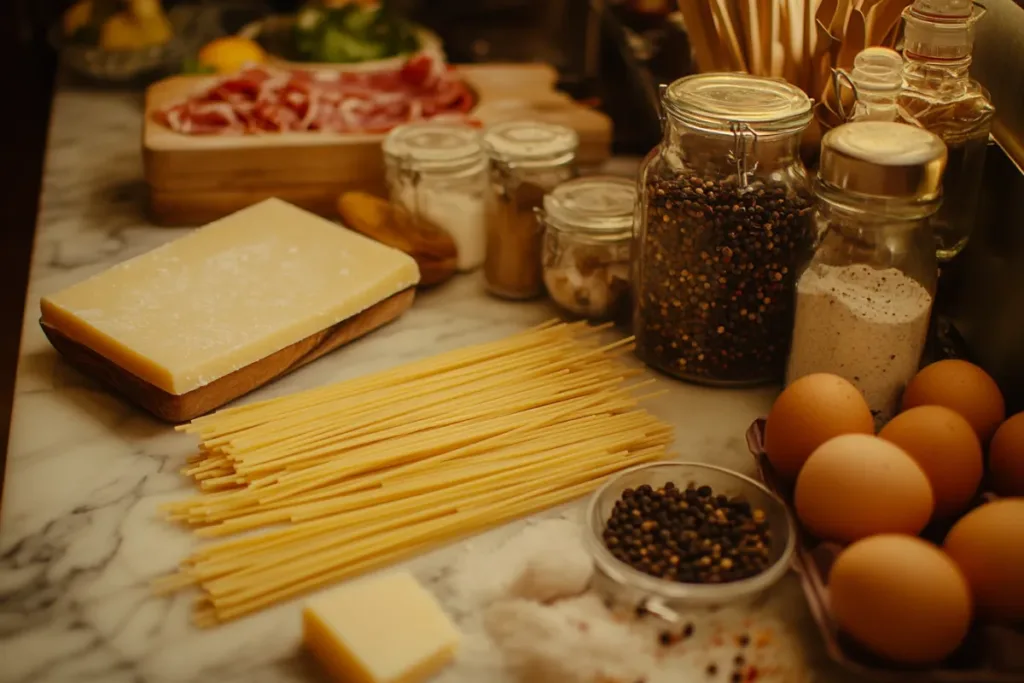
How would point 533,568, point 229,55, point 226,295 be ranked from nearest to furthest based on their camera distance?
point 533,568
point 226,295
point 229,55

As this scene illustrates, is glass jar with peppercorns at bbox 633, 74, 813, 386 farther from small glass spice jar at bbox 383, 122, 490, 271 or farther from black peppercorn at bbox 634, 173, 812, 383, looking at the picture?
small glass spice jar at bbox 383, 122, 490, 271

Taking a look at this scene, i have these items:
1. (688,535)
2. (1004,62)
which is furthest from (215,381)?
(1004,62)

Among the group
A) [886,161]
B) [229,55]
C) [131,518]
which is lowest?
[131,518]

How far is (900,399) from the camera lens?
3.34ft

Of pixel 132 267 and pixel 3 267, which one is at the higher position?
pixel 132 267

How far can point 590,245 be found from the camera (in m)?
1.21

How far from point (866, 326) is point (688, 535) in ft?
0.93

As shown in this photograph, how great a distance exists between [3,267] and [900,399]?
7.49 feet

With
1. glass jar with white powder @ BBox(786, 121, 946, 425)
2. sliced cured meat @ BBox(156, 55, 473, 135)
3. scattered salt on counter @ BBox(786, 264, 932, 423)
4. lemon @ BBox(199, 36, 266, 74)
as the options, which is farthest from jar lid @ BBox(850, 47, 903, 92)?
lemon @ BBox(199, 36, 266, 74)

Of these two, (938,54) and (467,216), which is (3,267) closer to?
(467,216)

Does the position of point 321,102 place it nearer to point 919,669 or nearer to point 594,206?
point 594,206

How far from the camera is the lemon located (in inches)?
71.3

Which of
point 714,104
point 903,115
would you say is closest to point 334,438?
point 714,104

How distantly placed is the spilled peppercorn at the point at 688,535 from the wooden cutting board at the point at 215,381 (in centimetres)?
42
